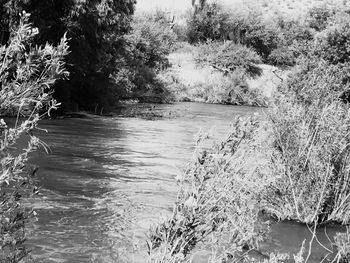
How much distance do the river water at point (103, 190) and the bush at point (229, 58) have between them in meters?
25.6

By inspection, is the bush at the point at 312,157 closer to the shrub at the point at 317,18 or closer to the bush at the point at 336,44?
the bush at the point at 336,44

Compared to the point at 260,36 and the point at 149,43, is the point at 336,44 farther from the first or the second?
the point at 260,36

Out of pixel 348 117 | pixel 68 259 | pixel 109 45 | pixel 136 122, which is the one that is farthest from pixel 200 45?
pixel 68 259

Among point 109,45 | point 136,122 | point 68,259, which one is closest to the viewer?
→ point 68,259

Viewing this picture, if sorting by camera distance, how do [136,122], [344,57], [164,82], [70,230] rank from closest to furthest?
1. [70,230]
2. [344,57]
3. [136,122]
4. [164,82]

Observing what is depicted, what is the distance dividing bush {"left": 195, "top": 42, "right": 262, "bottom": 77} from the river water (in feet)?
83.9

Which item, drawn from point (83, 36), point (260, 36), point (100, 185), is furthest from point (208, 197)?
point (260, 36)

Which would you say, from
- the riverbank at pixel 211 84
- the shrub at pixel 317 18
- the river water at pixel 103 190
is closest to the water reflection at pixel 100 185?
the river water at pixel 103 190

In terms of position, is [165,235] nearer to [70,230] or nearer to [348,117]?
[70,230]

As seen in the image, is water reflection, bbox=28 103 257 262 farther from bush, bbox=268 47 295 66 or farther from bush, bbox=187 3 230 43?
bush, bbox=187 3 230 43

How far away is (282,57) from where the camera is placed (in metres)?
47.8

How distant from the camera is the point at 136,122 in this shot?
74.0ft

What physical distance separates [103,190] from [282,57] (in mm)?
39979

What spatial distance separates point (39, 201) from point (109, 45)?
57.9 feet
